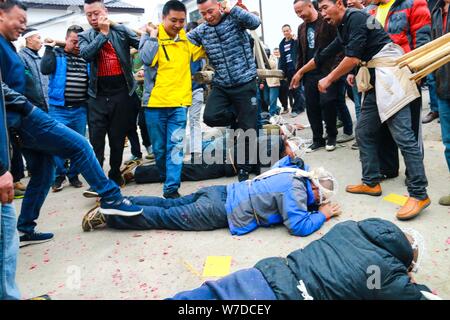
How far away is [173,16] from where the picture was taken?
336 cm

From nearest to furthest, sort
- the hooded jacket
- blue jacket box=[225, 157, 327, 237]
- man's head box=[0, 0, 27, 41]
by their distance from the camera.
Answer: man's head box=[0, 0, 27, 41] < blue jacket box=[225, 157, 327, 237] < the hooded jacket

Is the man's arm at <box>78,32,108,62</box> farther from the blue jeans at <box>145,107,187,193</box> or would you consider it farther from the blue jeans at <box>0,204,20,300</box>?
the blue jeans at <box>0,204,20,300</box>

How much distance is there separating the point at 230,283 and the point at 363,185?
205cm

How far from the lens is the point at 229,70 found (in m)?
3.71

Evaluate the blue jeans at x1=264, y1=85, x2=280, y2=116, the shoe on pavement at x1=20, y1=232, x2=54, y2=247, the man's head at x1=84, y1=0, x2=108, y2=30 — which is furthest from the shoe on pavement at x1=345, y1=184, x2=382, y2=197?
the blue jeans at x1=264, y1=85, x2=280, y2=116

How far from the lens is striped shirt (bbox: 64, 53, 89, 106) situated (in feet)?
13.5

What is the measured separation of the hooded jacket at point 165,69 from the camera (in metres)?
3.44

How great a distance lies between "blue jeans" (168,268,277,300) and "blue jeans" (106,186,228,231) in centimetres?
117

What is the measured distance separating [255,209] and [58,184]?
2763mm

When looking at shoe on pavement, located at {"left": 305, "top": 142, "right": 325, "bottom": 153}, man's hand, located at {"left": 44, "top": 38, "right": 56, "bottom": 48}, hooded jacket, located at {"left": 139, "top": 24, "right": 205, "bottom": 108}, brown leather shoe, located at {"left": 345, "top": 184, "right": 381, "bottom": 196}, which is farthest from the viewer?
shoe on pavement, located at {"left": 305, "top": 142, "right": 325, "bottom": 153}

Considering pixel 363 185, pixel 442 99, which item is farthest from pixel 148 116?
pixel 442 99

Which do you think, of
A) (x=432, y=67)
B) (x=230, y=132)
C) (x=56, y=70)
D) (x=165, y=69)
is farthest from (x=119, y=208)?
(x=432, y=67)

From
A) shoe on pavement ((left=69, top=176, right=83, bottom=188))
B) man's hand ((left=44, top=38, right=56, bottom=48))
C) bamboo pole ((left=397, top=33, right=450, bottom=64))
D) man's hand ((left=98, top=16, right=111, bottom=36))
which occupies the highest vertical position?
man's hand ((left=98, top=16, right=111, bottom=36))
